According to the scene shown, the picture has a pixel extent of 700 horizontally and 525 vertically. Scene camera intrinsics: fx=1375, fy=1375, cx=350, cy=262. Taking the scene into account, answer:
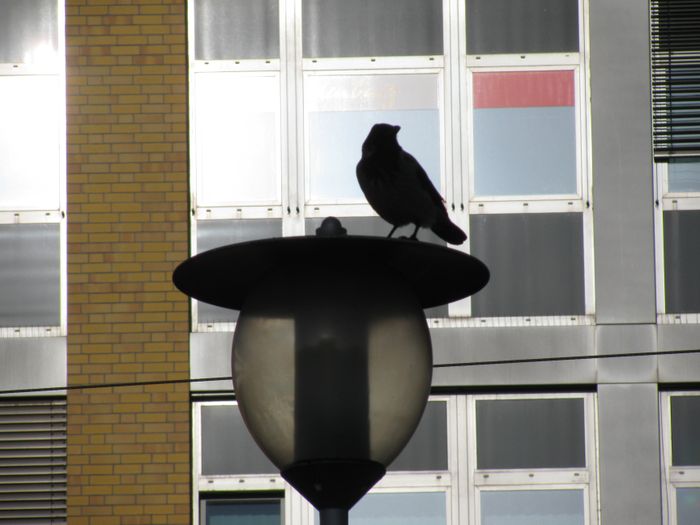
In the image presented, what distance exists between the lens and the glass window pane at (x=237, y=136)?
35.2 ft

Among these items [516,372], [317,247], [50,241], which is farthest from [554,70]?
[317,247]

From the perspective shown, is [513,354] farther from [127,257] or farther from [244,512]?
[127,257]

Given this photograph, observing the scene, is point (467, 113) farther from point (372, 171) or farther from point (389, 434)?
point (389, 434)

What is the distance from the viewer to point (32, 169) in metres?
10.8

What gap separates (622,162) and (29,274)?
15.3 ft

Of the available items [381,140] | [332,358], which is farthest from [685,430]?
[332,358]

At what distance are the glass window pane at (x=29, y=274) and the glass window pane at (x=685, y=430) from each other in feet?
15.6

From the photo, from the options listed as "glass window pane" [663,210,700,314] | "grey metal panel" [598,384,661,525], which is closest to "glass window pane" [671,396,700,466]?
"grey metal panel" [598,384,661,525]

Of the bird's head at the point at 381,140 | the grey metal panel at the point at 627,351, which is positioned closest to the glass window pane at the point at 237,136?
the grey metal panel at the point at 627,351

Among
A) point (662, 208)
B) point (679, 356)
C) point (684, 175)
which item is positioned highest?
point (684, 175)

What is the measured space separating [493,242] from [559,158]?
85 cm

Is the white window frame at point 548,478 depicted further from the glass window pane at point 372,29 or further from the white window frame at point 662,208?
the glass window pane at point 372,29

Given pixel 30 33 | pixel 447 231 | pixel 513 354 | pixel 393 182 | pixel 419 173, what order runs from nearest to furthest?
pixel 393 182
pixel 419 173
pixel 447 231
pixel 513 354
pixel 30 33

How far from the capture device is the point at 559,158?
10750 millimetres
